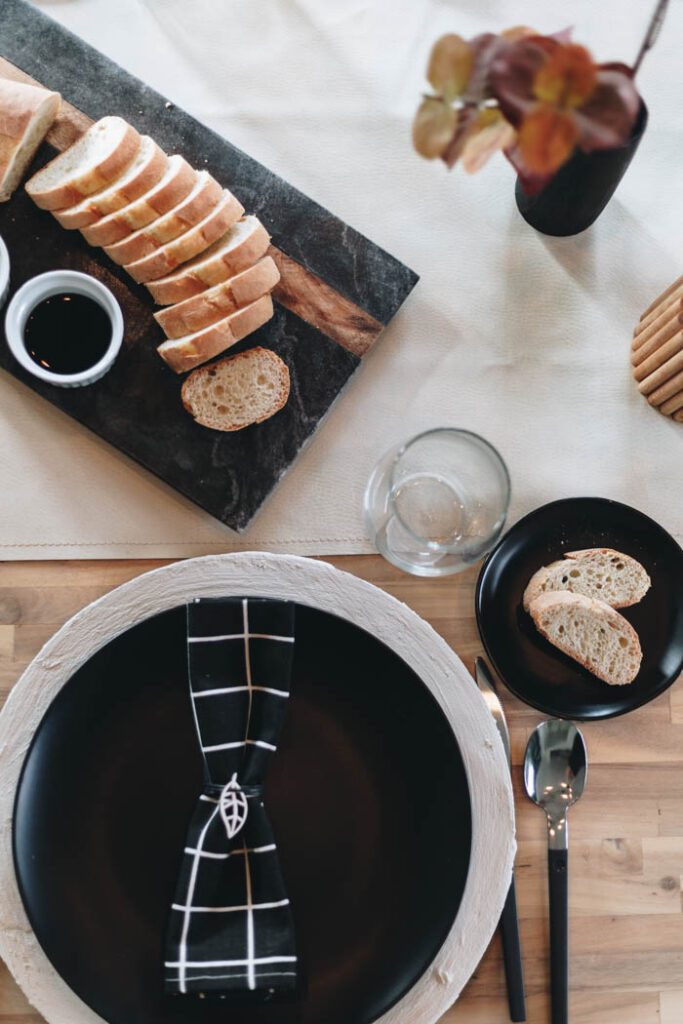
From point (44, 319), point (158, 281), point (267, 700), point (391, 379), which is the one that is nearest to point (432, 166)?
point (391, 379)

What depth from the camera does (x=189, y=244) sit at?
3.46 ft

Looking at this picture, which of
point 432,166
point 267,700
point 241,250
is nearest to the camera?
point 267,700

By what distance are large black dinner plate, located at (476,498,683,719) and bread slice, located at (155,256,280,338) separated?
413mm

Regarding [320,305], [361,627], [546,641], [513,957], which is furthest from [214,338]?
[513,957]

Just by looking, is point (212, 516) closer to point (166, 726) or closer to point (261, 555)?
point (261, 555)

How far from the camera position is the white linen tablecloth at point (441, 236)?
1144 mm

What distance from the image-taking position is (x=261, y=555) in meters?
0.97

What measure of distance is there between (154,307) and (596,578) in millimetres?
623

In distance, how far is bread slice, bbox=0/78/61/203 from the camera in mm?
1043

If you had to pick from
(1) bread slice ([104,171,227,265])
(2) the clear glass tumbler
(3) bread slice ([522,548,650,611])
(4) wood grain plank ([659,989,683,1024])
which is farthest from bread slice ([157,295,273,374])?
(4) wood grain plank ([659,989,683,1024])

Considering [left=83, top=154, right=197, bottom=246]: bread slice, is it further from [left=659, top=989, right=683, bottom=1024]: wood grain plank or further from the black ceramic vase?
[left=659, top=989, right=683, bottom=1024]: wood grain plank

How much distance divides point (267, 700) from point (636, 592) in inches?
18.3

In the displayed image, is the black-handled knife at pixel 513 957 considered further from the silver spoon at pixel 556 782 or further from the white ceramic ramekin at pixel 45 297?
the white ceramic ramekin at pixel 45 297

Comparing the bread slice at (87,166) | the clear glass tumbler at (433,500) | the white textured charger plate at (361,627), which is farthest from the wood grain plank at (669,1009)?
the bread slice at (87,166)
